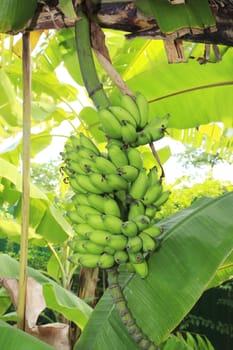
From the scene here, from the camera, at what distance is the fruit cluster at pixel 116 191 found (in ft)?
2.01

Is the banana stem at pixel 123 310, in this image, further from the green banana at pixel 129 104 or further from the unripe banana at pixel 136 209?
the green banana at pixel 129 104

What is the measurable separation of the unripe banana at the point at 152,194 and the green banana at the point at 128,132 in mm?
66

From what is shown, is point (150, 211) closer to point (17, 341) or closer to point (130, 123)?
point (130, 123)

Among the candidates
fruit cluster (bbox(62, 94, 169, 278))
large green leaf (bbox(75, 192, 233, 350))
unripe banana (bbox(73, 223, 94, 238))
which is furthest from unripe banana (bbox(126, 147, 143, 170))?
large green leaf (bbox(75, 192, 233, 350))

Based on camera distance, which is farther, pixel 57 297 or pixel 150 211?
pixel 57 297

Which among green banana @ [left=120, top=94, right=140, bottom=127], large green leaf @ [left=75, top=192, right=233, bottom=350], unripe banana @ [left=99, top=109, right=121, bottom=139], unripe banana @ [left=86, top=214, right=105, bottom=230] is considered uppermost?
green banana @ [left=120, top=94, right=140, bottom=127]

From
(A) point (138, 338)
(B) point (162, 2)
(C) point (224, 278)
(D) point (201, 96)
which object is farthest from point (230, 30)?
(C) point (224, 278)

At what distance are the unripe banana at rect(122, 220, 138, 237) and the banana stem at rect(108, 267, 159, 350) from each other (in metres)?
0.05

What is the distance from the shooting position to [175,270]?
2.57ft

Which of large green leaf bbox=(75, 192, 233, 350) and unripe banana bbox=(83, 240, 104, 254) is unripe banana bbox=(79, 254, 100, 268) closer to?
unripe banana bbox=(83, 240, 104, 254)

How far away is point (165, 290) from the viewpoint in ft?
2.52

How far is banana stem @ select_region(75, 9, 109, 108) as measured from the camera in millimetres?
587

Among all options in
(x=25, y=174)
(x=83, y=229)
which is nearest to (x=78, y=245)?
(x=83, y=229)

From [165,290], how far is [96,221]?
195mm
